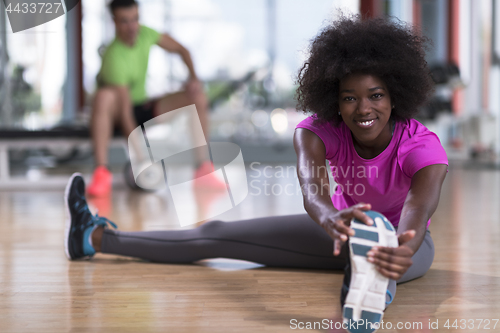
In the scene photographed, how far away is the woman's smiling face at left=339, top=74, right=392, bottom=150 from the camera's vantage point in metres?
1.08

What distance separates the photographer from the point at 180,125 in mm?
5723

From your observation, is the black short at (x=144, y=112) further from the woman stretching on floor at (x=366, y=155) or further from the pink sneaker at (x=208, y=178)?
the woman stretching on floor at (x=366, y=155)

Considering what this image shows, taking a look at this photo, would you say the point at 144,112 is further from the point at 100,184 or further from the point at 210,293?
the point at 210,293

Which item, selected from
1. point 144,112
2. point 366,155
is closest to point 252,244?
point 366,155

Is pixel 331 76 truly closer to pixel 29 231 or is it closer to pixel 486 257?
pixel 486 257

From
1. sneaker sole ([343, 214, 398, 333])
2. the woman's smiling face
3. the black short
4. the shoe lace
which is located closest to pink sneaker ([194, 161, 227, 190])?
the black short

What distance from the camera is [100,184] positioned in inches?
124

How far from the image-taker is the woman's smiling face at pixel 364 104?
3.53 feet

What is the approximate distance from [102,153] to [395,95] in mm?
2474

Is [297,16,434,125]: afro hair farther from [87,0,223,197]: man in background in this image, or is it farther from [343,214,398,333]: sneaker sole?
[87,0,223,197]: man in background

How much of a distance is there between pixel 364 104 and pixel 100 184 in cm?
241

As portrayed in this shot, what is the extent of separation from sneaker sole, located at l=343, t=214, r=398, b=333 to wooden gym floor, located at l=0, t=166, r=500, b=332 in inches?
5.3

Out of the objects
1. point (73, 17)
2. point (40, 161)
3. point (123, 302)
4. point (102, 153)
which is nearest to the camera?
point (123, 302)

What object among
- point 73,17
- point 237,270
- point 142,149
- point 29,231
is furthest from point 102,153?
point 73,17
